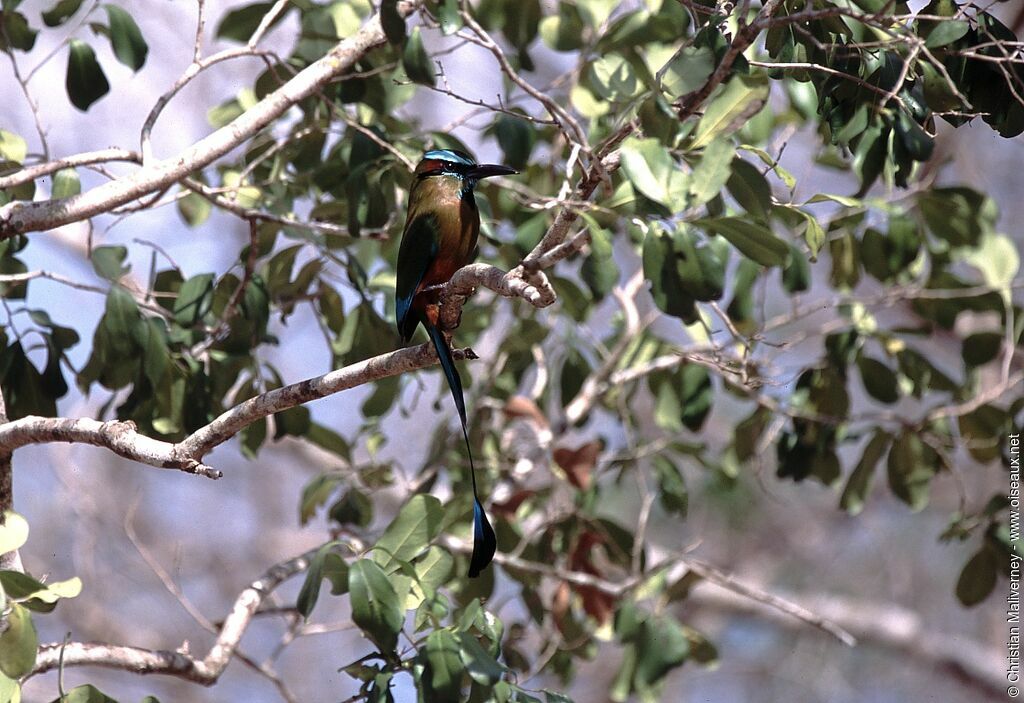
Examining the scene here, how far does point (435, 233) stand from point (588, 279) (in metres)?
0.44

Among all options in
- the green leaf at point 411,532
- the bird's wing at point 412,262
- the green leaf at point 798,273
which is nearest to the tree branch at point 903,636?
the green leaf at point 798,273

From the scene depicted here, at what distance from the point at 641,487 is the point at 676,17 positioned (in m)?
1.32

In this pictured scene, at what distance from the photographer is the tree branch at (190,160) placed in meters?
2.13

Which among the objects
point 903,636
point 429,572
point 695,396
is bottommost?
point 903,636

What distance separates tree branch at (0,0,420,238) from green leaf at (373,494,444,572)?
794 mm

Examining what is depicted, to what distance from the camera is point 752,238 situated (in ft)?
6.02

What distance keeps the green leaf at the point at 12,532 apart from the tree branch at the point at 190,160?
0.58m

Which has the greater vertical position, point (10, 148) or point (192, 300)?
point (10, 148)

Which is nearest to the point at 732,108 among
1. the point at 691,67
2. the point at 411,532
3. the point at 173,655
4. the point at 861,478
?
the point at 691,67

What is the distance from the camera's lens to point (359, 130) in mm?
2537

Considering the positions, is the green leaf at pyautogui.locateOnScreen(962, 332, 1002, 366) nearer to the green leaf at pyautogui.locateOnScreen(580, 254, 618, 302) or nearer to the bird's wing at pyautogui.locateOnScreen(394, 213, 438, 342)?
the green leaf at pyautogui.locateOnScreen(580, 254, 618, 302)

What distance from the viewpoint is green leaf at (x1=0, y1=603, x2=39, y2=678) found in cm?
174

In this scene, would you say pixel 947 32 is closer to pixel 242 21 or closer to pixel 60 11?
pixel 242 21

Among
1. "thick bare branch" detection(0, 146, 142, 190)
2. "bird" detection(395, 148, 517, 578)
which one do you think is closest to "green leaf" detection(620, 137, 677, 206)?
"bird" detection(395, 148, 517, 578)
